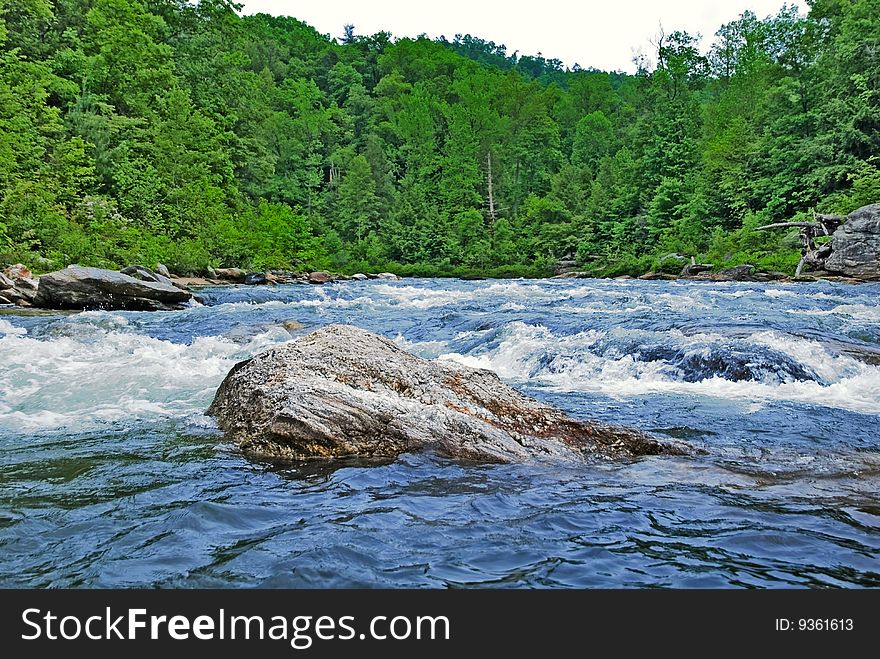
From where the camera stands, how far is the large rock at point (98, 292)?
16.4 m

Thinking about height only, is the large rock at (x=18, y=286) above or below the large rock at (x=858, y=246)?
below

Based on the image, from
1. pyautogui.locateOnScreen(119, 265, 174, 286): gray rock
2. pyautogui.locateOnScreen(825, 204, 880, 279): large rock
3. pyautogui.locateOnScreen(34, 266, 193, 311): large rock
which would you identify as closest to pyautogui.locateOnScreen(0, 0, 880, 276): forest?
pyautogui.locateOnScreen(119, 265, 174, 286): gray rock

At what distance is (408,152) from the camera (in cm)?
6538

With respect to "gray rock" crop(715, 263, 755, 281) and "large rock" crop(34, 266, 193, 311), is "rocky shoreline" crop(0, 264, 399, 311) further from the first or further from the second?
"gray rock" crop(715, 263, 755, 281)

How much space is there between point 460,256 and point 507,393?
48.3 meters

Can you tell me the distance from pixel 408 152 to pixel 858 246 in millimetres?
47988

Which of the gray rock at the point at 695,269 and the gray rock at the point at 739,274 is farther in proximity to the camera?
the gray rock at the point at 695,269

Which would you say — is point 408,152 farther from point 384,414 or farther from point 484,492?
point 484,492

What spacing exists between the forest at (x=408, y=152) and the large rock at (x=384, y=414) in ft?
58.7

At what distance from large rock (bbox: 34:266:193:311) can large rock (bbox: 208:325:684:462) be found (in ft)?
39.7

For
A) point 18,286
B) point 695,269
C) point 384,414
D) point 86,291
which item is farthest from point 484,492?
point 695,269

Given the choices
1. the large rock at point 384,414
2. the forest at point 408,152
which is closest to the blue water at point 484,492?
the large rock at point 384,414

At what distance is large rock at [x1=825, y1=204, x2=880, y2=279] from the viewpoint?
2262 cm

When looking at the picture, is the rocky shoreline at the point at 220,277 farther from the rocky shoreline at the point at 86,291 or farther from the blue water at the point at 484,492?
the blue water at the point at 484,492
